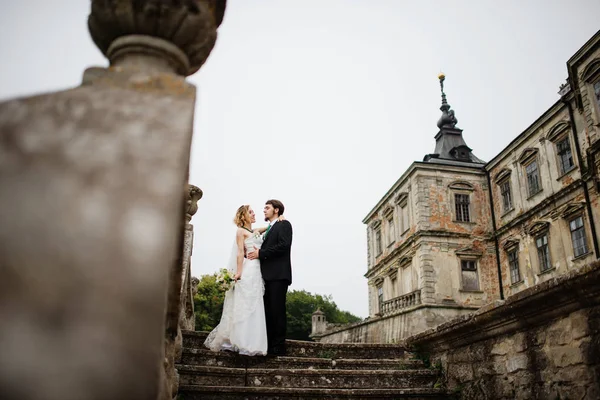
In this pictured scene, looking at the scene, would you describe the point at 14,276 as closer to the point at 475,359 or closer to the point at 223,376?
the point at 223,376

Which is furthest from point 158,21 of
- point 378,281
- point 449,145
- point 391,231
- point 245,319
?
point 449,145

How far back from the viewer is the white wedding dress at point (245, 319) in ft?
16.0

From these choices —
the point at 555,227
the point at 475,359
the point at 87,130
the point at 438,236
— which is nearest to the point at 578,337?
the point at 475,359

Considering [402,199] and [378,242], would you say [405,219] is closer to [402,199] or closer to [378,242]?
[402,199]

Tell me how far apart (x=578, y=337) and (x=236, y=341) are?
3.27 m

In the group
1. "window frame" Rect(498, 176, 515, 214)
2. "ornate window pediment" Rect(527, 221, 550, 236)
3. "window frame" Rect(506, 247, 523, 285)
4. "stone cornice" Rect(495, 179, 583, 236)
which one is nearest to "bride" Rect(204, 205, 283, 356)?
"stone cornice" Rect(495, 179, 583, 236)

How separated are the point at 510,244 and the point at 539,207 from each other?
2.81 metres

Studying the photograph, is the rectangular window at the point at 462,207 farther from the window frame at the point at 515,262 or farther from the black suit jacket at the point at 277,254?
the black suit jacket at the point at 277,254

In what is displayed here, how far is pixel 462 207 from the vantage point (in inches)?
1017

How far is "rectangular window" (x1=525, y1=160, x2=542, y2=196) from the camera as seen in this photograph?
71.6 ft

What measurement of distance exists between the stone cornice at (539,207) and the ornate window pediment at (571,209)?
28.3 inches

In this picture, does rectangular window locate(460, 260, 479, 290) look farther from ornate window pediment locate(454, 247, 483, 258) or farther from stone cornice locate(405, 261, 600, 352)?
stone cornice locate(405, 261, 600, 352)

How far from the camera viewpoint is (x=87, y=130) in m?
1.13

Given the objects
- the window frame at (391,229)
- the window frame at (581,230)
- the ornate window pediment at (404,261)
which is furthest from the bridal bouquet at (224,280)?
the window frame at (391,229)
